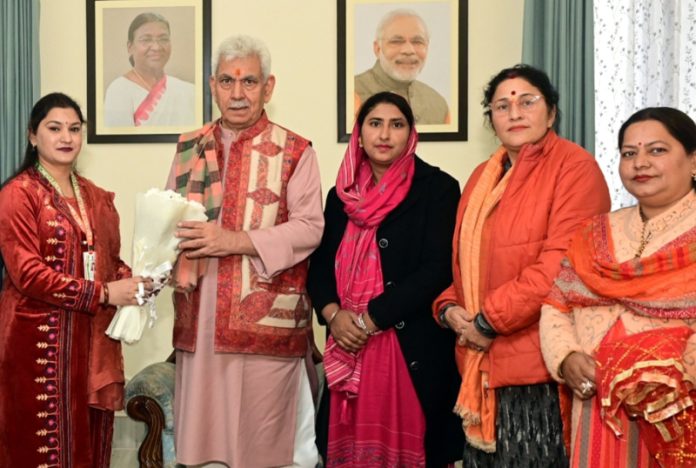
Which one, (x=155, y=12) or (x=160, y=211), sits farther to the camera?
(x=155, y=12)

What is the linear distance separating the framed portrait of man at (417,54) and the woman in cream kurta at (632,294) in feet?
5.63

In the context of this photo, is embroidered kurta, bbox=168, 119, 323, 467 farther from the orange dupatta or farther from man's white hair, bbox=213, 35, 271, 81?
the orange dupatta

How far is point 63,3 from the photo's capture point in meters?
4.05

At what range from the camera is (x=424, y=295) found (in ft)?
8.45

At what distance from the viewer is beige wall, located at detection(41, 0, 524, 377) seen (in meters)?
3.84

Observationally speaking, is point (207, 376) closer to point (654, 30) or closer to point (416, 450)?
point (416, 450)

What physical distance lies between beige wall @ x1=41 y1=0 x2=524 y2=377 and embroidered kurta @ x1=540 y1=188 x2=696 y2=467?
178 cm

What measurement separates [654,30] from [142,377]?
2717 mm

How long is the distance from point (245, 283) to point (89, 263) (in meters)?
0.55

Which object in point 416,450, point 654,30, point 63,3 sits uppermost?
point 63,3

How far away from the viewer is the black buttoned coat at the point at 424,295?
2.57 meters

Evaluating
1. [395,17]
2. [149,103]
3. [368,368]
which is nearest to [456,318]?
[368,368]

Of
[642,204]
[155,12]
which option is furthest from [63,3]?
[642,204]

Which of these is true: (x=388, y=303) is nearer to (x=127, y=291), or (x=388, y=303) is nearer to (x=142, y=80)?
(x=127, y=291)
